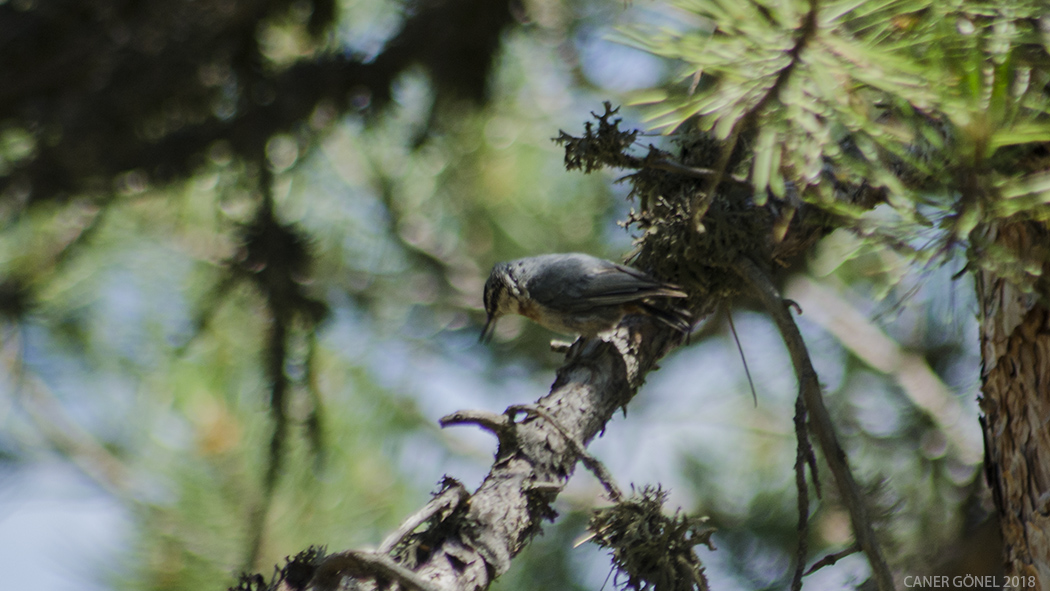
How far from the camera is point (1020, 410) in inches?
60.8

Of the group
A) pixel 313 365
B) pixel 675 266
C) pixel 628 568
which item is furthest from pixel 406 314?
pixel 628 568

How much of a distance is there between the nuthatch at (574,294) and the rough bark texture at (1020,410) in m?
0.68

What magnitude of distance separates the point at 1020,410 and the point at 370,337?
2961 millimetres

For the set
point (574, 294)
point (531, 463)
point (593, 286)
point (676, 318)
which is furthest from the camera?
point (574, 294)

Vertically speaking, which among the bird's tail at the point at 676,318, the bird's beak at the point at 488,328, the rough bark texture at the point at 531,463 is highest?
the bird's beak at the point at 488,328

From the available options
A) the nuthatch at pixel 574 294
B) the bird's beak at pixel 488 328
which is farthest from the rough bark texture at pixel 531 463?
the bird's beak at pixel 488 328

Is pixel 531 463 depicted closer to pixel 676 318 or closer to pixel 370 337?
pixel 676 318

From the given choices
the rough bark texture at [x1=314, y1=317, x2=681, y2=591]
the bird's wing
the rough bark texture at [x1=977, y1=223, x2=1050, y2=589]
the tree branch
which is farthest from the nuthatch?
the rough bark texture at [x1=977, y1=223, x2=1050, y2=589]

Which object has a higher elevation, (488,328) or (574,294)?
(488,328)

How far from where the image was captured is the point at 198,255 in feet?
12.1

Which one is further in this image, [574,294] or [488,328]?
[488,328]

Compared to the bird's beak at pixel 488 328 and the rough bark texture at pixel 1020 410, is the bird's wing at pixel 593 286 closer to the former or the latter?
the bird's beak at pixel 488 328

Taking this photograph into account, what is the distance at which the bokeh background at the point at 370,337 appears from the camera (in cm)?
299

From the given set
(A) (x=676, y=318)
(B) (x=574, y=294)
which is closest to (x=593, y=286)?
(B) (x=574, y=294)
